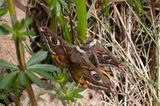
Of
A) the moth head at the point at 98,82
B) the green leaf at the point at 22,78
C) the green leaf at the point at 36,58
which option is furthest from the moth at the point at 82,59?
the green leaf at the point at 22,78

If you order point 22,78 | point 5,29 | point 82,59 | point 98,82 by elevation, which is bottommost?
point 98,82

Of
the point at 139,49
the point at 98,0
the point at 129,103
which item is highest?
the point at 98,0

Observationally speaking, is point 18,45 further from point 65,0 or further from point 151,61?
point 151,61

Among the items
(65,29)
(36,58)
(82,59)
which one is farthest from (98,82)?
(36,58)

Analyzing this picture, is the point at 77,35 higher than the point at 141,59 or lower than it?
higher

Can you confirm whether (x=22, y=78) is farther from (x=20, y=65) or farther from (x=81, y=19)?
(x=81, y=19)

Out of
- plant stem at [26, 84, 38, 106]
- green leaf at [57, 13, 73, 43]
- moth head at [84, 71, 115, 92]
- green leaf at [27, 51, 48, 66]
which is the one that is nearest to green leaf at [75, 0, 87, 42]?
green leaf at [57, 13, 73, 43]

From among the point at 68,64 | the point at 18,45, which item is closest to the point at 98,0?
the point at 68,64

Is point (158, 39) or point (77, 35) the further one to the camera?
point (158, 39)
